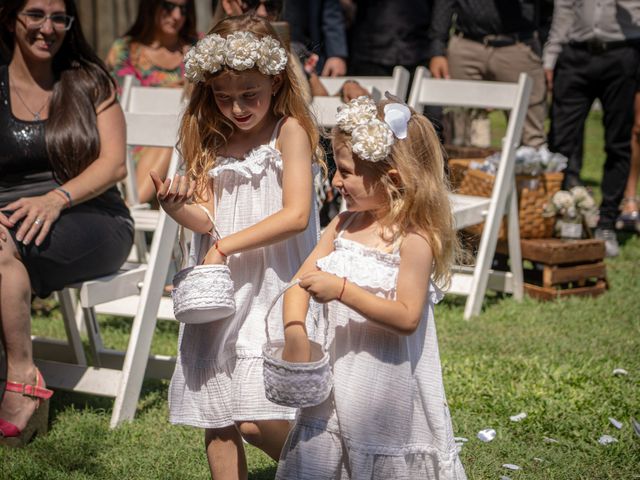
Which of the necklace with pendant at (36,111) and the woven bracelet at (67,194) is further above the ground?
the necklace with pendant at (36,111)

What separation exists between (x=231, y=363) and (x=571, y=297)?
11.0 feet

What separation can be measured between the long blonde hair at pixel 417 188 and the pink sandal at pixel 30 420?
178cm

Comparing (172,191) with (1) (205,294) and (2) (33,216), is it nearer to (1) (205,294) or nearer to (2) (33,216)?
(1) (205,294)

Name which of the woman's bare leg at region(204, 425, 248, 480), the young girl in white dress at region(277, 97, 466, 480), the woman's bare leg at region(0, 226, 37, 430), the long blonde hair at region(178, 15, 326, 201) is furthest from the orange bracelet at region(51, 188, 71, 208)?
the young girl in white dress at region(277, 97, 466, 480)

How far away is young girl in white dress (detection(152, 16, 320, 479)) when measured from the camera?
2766mm

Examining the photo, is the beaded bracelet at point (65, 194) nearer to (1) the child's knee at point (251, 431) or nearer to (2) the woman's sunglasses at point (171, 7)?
(1) the child's knee at point (251, 431)

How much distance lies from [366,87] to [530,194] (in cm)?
132

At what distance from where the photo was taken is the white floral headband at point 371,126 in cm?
244

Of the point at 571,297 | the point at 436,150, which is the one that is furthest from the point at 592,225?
the point at 436,150

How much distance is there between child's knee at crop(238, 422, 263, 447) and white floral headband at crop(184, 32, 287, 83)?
1029 millimetres

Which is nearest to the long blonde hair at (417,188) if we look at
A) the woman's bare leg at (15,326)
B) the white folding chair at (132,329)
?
the white folding chair at (132,329)

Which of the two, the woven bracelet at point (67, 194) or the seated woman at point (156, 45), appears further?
the seated woman at point (156, 45)

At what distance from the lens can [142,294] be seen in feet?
13.1

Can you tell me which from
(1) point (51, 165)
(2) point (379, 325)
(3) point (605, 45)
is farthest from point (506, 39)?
(2) point (379, 325)
